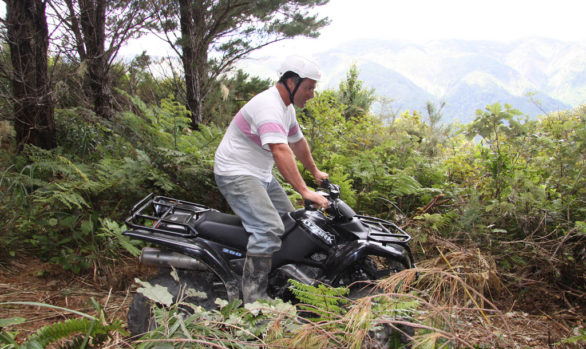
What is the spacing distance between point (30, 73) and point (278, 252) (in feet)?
17.3

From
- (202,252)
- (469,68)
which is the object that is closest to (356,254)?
(202,252)

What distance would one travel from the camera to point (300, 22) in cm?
989

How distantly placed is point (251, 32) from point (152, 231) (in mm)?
7898

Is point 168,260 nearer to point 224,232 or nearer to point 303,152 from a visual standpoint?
point 224,232

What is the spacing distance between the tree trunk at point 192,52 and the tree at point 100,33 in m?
0.80

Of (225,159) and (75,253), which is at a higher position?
(225,159)

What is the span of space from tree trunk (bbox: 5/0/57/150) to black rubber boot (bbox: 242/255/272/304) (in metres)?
4.97

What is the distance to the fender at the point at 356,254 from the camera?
266 centimetres

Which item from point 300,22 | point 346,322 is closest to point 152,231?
point 346,322

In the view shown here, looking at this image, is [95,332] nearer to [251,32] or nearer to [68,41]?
[68,41]

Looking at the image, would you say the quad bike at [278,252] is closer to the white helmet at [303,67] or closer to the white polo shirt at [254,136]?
the white polo shirt at [254,136]

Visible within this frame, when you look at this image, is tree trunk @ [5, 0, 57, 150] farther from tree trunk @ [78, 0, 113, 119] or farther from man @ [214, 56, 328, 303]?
man @ [214, 56, 328, 303]

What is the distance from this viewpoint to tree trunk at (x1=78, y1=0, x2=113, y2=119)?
6566 mm

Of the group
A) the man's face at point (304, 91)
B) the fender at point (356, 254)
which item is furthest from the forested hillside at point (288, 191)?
the man's face at point (304, 91)
